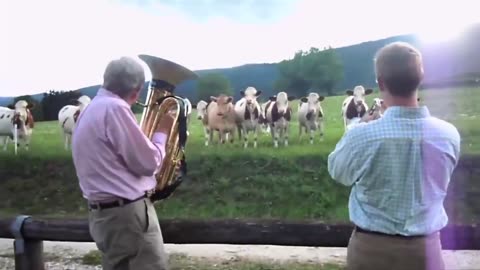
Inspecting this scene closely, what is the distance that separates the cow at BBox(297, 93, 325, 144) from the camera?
29.3ft

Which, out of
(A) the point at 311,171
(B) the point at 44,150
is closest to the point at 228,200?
(A) the point at 311,171

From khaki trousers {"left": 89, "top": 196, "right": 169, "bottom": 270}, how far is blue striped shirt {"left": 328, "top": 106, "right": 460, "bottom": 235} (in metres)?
0.89

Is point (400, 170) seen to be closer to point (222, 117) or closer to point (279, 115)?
point (279, 115)

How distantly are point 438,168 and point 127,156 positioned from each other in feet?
3.50

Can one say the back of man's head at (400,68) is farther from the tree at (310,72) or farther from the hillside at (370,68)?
the tree at (310,72)

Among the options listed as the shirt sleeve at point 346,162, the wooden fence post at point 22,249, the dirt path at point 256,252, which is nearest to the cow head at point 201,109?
the dirt path at point 256,252

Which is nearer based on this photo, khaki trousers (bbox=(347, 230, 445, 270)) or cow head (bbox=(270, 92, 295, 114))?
khaki trousers (bbox=(347, 230, 445, 270))

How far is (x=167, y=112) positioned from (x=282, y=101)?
704 cm

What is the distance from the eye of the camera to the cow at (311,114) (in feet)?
29.3

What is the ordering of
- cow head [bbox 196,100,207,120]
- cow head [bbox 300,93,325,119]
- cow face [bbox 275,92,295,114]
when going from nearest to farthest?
1. cow head [bbox 300,93,325,119]
2. cow face [bbox 275,92,295,114]
3. cow head [bbox 196,100,207,120]

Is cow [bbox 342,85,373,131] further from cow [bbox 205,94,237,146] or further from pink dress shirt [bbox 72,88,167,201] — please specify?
pink dress shirt [bbox 72,88,167,201]

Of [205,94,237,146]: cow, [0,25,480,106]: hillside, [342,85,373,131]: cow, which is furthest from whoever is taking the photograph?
[205,94,237,146]: cow

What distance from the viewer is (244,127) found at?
1036 centimetres

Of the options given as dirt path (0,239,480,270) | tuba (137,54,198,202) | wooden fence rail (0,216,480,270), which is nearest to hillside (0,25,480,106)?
dirt path (0,239,480,270)
